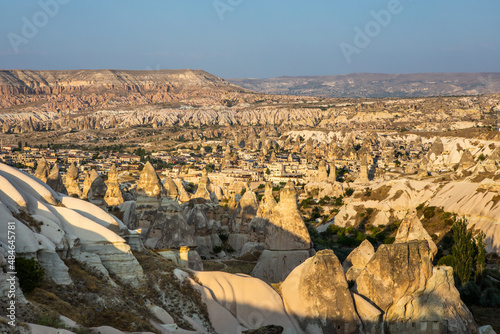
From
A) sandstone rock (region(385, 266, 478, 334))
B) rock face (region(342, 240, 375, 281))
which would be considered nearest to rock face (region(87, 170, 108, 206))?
rock face (region(342, 240, 375, 281))

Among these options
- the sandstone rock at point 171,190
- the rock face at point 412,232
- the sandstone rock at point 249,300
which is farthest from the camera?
the sandstone rock at point 171,190

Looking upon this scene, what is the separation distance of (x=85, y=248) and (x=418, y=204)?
37891 millimetres

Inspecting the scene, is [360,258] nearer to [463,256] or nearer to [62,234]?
[463,256]

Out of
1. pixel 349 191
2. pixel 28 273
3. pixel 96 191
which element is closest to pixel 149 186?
pixel 96 191

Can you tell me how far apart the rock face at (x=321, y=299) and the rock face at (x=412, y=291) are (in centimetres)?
118

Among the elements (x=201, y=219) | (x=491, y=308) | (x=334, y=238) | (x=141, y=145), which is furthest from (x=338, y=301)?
(x=141, y=145)

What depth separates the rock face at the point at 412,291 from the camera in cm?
1759

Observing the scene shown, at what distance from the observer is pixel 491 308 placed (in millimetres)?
24953

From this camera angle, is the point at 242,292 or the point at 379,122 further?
the point at 379,122

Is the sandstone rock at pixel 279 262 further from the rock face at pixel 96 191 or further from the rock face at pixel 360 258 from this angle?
the rock face at pixel 96 191

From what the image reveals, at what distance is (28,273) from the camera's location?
13508 mm

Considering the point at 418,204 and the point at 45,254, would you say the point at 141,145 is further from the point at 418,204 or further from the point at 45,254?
the point at 45,254

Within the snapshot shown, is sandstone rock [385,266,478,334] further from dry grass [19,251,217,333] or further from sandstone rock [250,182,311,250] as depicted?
dry grass [19,251,217,333]

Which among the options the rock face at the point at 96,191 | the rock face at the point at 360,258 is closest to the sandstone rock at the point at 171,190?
the rock face at the point at 96,191
